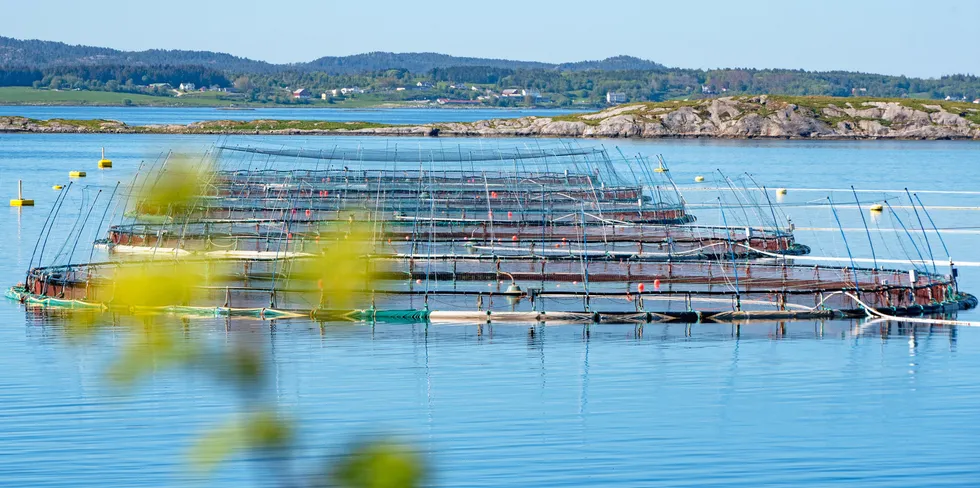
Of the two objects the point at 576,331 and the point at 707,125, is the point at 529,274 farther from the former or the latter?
the point at 707,125

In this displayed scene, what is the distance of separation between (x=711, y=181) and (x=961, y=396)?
2336 inches

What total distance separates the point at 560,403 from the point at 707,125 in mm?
138952

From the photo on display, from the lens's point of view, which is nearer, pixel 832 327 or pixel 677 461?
pixel 677 461

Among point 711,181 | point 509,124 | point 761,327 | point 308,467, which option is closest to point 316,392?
point 308,467

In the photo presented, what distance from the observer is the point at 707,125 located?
518 feet

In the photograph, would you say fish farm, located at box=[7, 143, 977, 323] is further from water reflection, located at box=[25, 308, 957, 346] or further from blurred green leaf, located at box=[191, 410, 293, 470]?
blurred green leaf, located at box=[191, 410, 293, 470]

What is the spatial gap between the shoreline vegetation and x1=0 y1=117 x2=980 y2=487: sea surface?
121780mm

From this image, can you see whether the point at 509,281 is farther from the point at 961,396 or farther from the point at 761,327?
the point at 961,396

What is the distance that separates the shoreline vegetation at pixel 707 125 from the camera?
153 metres

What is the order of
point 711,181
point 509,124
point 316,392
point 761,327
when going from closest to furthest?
point 316,392, point 761,327, point 711,181, point 509,124

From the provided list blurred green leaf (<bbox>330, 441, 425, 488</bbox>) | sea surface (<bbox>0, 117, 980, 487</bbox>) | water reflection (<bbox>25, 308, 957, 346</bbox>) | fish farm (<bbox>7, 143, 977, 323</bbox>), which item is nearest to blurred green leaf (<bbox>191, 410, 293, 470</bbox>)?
blurred green leaf (<bbox>330, 441, 425, 488</bbox>)

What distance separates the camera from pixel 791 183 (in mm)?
83375

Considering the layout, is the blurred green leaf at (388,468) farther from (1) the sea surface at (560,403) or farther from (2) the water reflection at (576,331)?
(2) the water reflection at (576,331)

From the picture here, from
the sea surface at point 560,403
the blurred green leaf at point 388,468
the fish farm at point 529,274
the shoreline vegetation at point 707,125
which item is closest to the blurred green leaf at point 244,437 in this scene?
the blurred green leaf at point 388,468
